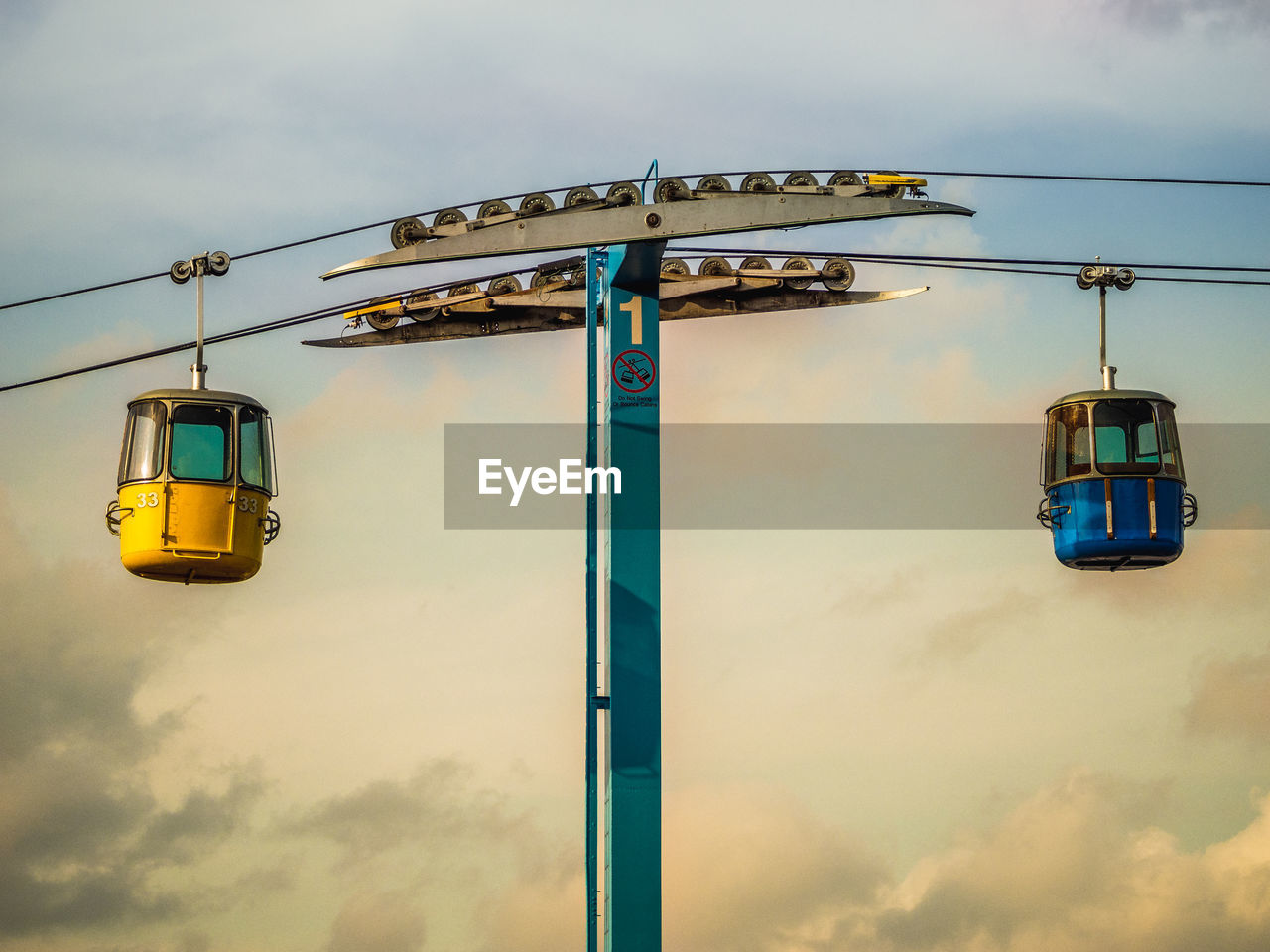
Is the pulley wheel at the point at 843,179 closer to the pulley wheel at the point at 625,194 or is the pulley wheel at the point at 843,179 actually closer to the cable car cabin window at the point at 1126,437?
the pulley wheel at the point at 625,194

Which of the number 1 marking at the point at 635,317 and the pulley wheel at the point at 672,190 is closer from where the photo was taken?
the pulley wheel at the point at 672,190

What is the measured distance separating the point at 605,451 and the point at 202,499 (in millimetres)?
4089

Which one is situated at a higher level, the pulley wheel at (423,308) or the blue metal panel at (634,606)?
the pulley wheel at (423,308)

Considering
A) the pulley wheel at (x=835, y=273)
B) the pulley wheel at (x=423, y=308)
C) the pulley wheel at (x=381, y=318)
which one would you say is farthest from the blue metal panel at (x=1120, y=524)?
the pulley wheel at (x=381, y=318)

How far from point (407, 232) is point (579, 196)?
5.31ft

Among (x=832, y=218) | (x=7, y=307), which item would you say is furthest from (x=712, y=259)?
(x=7, y=307)

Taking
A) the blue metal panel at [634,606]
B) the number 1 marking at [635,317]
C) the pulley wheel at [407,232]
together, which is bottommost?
the blue metal panel at [634,606]

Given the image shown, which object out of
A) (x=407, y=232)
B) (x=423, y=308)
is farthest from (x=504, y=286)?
(x=407, y=232)

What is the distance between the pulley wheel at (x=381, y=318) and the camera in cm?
2173

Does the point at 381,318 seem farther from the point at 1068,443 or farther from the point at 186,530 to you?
the point at 1068,443

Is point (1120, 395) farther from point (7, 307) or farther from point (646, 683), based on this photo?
point (7, 307)

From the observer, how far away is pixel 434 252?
17.8 m

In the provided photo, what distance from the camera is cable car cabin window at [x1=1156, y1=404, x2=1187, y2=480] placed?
2175 centimetres

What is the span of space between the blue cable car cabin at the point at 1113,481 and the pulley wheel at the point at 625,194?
607 centimetres
